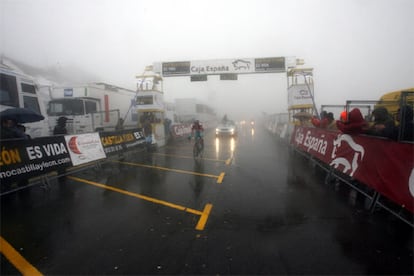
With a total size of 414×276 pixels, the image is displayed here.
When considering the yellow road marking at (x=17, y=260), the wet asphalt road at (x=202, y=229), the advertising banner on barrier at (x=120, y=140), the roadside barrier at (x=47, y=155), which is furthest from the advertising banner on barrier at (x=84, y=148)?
the yellow road marking at (x=17, y=260)

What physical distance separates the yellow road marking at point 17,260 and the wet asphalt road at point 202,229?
60 millimetres

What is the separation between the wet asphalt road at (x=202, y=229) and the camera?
284 centimetres

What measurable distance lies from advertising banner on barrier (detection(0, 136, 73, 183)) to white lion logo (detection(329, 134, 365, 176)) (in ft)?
25.8

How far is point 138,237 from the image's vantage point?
3.51m

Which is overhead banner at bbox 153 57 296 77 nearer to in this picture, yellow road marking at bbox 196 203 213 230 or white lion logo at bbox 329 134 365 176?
white lion logo at bbox 329 134 365 176

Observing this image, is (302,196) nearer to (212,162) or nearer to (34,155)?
(212,162)

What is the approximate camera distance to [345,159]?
213 inches

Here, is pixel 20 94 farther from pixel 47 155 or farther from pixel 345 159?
pixel 345 159

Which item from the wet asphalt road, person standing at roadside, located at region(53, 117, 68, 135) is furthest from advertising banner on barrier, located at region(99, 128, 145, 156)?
the wet asphalt road

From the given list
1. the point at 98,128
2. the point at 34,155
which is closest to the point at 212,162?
the point at 34,155

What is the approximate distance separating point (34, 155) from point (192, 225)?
4.74 meters

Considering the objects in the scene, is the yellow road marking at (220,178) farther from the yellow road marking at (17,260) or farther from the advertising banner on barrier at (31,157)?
the advertising banner on barrier at (31,157)

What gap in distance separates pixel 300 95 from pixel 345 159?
10.9 metres

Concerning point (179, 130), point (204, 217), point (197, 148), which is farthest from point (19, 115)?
point (179, 130)
